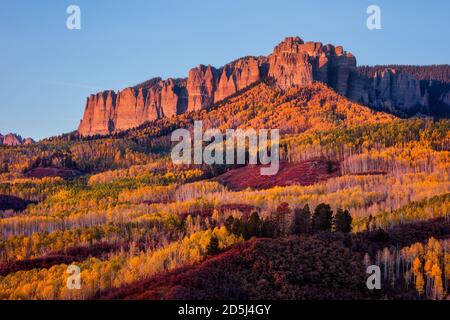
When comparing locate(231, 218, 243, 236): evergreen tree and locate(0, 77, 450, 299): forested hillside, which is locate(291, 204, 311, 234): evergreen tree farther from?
locate(231, 218, 243, 236): evergreen tree

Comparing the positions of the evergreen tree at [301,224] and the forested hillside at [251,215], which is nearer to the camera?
the forested hillside at [251,215]

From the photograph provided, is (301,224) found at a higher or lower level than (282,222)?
lower

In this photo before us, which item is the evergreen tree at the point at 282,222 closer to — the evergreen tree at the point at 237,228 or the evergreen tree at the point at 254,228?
the evergreen tree at the point at 254,228

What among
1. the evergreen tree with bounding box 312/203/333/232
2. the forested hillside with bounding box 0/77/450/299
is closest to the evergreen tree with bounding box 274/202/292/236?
the forested hillside with bounding box 0/77/450/299

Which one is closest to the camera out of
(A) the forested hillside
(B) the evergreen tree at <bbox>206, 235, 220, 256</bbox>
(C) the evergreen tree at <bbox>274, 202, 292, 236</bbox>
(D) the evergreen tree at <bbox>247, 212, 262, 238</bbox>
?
(A) the forested hillside

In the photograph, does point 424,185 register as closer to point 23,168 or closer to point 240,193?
point 240,193

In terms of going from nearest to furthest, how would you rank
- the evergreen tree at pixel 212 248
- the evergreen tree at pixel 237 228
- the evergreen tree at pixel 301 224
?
1. the evergreen tree at pixel 212 248
2. the evergreen tree at pixel 301 224
3. the evergreen tree at pixel 237 228

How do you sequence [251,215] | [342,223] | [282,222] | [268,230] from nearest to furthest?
1. [342,223]
2. [268,230]
3. [282,222]
4. [251,215]

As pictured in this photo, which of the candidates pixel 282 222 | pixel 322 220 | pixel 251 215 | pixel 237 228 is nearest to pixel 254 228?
pixel 237 228

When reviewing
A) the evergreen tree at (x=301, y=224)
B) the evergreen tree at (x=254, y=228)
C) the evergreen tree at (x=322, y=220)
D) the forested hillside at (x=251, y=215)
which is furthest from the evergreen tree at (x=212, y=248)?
the evergreen tree at (x=322, y=220)

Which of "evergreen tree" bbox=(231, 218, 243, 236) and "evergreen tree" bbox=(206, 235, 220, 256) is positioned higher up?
"evergreen tree" bbox=(231, 218, 243, 236)

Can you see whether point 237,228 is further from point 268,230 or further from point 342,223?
point 342,223
